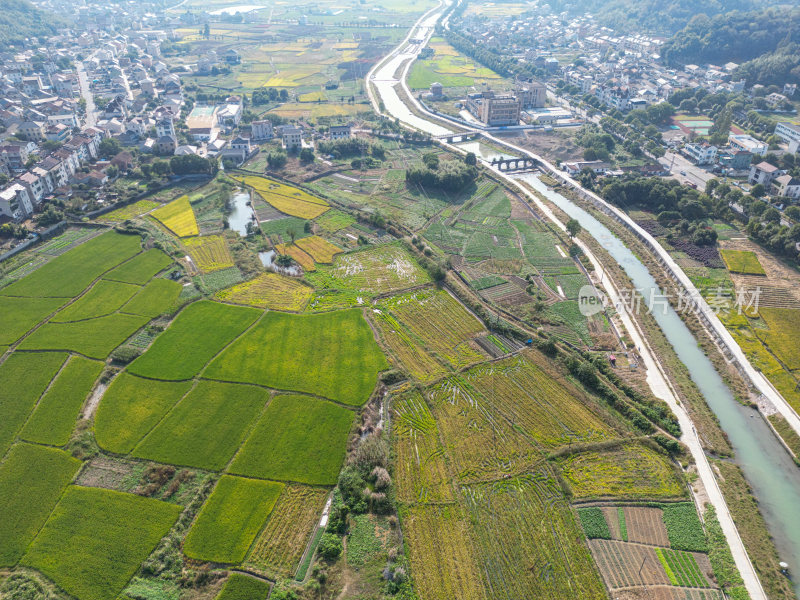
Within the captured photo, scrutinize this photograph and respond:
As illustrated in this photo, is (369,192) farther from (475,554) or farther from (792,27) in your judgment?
(792,27)

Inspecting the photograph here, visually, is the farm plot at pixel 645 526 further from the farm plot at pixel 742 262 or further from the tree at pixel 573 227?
the tree at pixel 573 227

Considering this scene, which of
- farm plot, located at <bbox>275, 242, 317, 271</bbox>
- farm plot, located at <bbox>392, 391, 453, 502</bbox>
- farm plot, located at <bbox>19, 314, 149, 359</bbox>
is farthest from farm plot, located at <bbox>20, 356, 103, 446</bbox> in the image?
farm plot, located at <bbox>392, 391, 453, 502</bbox>

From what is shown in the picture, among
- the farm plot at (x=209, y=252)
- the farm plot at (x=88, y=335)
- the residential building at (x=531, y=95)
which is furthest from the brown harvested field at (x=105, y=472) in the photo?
the residential building at (x=531, y=95)

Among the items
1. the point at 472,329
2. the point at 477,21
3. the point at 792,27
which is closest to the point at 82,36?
the point at 477,21

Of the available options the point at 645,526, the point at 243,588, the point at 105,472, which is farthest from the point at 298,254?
the point at 645,526

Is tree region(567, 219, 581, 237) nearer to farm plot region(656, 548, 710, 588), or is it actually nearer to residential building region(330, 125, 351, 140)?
farm plot region(656, 548, 710, 588)

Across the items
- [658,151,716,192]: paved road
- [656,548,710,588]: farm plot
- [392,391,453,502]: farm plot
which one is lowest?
[656,548,710,588]: farm plot
